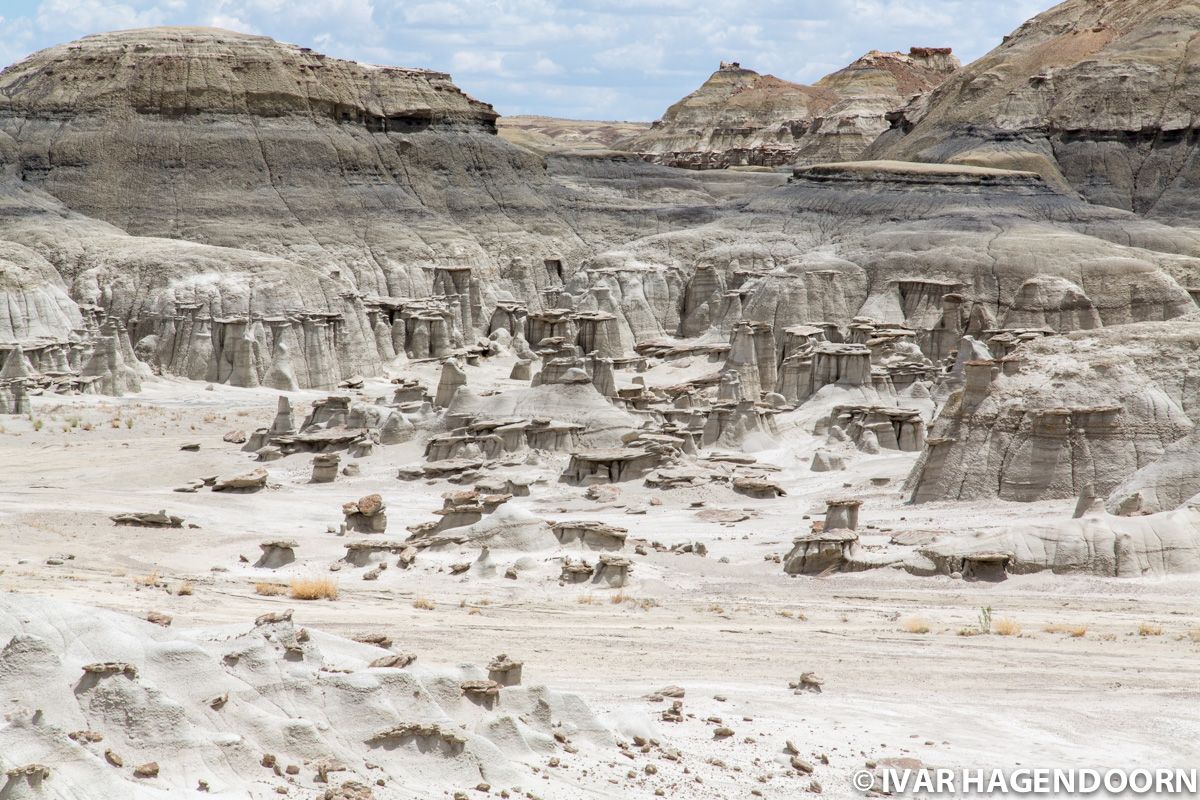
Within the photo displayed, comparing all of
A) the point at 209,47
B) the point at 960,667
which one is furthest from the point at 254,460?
the point at 209,47

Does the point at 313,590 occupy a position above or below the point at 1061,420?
below

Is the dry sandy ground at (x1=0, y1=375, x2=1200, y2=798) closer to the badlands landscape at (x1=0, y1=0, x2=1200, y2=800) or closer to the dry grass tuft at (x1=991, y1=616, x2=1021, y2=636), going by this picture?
the badlands landscape at (x1=0, y1=0, x2=1200, y2=800)

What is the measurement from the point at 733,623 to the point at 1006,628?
13.4 ft

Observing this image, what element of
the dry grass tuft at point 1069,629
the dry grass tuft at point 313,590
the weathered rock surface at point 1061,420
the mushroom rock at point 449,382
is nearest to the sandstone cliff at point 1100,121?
the mushroom rock at point 449,382

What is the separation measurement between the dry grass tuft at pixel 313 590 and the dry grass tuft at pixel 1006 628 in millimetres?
10346

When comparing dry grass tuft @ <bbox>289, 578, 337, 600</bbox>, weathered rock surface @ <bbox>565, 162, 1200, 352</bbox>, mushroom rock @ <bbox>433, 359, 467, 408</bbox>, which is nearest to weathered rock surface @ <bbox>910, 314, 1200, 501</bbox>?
dry grass tuft @ <bbox>289, 578, 337, 600</bbox>

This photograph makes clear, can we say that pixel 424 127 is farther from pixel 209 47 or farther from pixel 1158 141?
pixel 1158 141

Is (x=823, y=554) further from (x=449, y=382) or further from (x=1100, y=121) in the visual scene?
(x=1100, y=121)

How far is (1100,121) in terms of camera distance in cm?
11544

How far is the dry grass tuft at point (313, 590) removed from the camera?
82.9ft

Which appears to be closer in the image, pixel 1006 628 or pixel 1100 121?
pixel 1006 628

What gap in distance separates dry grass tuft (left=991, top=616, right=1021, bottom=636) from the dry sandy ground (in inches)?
13.6

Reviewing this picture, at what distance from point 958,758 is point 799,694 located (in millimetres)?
2863

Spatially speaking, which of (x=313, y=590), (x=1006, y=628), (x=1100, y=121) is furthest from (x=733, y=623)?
(x=1100, y=121)
